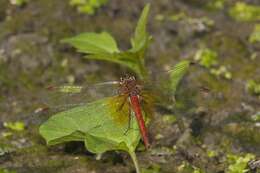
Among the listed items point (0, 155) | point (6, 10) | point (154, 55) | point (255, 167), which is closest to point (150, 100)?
point (255, 167)

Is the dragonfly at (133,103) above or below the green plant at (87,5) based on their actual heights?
below

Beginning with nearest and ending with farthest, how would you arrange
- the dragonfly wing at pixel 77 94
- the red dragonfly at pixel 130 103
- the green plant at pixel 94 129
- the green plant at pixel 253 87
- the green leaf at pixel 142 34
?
the green plant at pixel 94 129 < the red dragonfly at pixel 130 103 < the dragonfly wing at pixel 77 94 < the green leaf at pixel 142 34 < the green plant at pixel 253 87

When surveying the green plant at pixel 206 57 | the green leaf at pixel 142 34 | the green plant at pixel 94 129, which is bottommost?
the green plant at pixel 206 57

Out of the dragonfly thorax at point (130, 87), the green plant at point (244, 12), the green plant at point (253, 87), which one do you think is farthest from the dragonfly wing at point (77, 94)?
the green plant at point (244, 12)

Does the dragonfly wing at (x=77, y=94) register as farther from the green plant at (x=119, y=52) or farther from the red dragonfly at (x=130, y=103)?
the green plant at (x=119, y=52)

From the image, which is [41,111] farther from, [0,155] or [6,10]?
[6,10]

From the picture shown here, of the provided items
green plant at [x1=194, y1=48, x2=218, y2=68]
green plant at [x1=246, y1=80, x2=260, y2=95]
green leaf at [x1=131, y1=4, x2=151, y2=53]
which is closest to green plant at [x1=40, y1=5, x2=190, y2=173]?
green leaf at [x1=131, y1=4, x2=151, y2=53]
